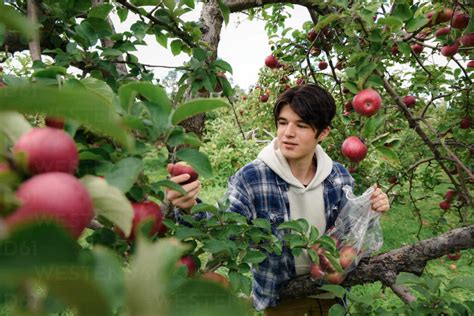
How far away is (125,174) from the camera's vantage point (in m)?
0.45

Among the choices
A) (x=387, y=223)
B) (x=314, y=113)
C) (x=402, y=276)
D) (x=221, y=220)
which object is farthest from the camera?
(x=387, y=223)

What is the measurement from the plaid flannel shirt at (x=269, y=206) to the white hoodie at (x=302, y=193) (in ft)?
0.08

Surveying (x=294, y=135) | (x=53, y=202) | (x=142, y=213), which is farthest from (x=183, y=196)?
(x=294, y=135)

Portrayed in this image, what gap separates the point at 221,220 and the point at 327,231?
2.50 ft

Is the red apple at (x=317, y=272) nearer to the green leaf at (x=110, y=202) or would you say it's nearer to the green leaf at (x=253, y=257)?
the green leaf at (x=253, y=257)

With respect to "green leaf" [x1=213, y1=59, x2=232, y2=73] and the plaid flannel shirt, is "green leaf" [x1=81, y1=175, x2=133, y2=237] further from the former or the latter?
the plaid flannel shirt

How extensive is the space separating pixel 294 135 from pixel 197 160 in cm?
99

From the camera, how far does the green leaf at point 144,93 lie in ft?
1.65

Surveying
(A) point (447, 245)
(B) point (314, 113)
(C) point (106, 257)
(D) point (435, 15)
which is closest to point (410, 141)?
(D) point (435, 15)

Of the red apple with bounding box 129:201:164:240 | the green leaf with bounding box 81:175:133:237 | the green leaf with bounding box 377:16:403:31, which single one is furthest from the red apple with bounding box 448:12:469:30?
the green leaf with bounding box 81:175:133:237

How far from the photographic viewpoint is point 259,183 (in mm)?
1537

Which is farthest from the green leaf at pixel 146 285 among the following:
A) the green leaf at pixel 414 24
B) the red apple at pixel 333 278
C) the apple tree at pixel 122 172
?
the green leaf at pixel 414 24

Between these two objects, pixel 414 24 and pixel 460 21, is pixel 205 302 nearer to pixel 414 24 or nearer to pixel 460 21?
pixel 414 24

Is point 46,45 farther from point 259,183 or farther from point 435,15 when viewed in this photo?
point 435,15
